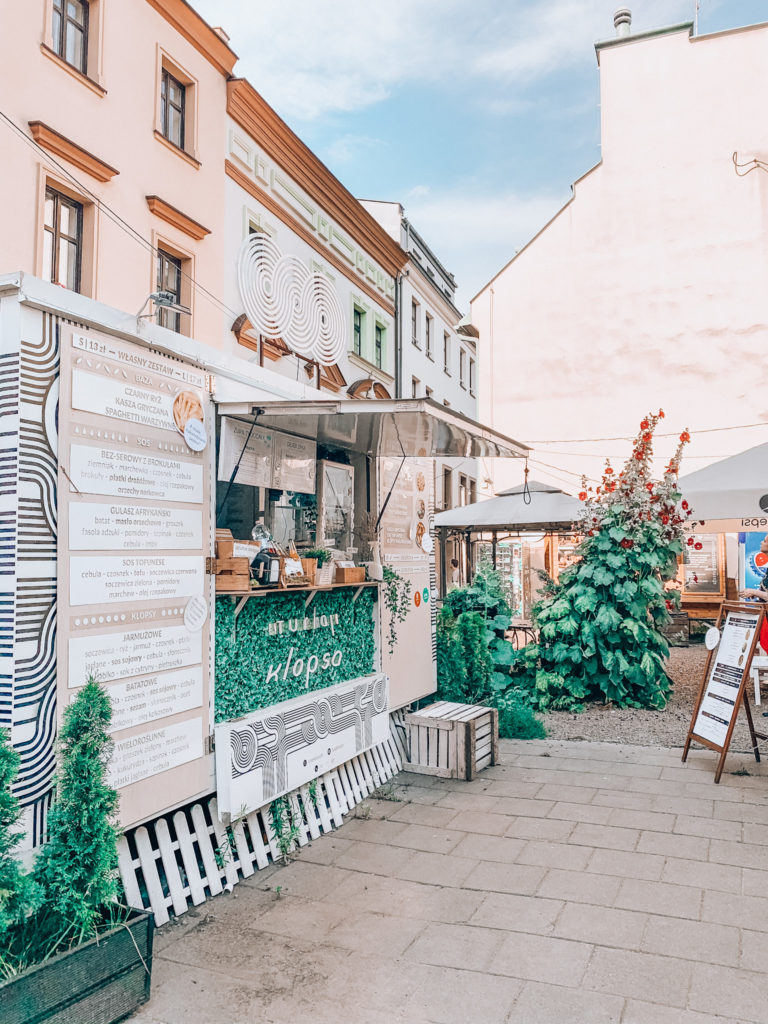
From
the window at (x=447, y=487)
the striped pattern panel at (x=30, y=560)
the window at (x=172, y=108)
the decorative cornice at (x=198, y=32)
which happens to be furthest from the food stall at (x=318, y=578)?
the window at (x=447, y=487)

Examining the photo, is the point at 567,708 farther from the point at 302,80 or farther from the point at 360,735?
the point at 302,80

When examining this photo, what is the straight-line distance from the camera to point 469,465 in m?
28.8

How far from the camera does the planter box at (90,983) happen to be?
2508mm

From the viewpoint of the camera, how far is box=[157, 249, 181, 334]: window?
1092 cm

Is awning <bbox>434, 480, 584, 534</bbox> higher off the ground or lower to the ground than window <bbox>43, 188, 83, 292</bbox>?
lower

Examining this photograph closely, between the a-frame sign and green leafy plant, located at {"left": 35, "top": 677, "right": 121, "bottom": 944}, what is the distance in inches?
174

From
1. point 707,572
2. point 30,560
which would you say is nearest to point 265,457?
point 30,560

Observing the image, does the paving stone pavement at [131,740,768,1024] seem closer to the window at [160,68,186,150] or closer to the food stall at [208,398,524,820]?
the food stall at [208,398,524,820]

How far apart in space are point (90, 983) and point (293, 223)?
1274cm

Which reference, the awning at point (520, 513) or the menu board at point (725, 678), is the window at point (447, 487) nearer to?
the awning at point (520, 513)

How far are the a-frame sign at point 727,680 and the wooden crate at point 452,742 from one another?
157 cm

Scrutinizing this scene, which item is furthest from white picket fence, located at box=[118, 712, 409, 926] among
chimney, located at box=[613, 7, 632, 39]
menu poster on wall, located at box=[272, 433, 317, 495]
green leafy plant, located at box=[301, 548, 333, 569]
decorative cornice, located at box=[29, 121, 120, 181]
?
chimney, located at box=[613, 7, 632, 39]

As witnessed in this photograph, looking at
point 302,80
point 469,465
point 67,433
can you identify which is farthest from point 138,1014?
point 469,465

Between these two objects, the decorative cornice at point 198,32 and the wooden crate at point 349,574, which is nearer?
the wooden crate at point 349,574
